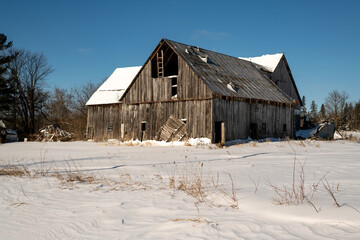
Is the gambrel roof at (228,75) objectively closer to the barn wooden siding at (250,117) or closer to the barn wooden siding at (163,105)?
the barn wooden siding at (250,117)

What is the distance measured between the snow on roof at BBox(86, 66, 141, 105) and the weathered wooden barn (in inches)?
28.8

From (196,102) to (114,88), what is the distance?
42.1 ft

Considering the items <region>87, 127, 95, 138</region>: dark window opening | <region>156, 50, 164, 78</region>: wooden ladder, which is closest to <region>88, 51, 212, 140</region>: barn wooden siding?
<region>156, 50, 164, 78</region>: wooden ladder

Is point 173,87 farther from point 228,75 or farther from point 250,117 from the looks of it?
Result: point 250,117

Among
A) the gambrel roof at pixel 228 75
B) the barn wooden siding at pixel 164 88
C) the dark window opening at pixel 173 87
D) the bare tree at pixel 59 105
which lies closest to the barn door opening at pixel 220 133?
the gambrel roof at pixel 228 75

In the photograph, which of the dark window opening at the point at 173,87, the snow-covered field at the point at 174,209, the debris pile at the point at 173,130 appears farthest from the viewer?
the dark window opening at the point at 173,87

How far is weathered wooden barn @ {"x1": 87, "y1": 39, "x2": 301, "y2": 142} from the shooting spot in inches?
821

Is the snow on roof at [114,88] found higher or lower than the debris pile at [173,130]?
higher

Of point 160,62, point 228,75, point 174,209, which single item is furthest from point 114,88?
point 174,209

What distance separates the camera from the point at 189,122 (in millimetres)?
21312

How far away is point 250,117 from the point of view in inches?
921

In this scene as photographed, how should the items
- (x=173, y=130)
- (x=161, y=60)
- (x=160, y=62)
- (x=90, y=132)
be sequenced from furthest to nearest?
1. (x=90, y=132)
2. (x=161, y=60)
3. (x=160, y=62)
4. (x=173, y=130)

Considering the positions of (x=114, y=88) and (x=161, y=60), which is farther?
(x=114, y=88)

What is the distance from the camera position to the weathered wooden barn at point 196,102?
20.9 m
